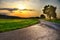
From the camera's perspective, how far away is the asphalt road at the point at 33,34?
2.54m

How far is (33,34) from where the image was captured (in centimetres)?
264

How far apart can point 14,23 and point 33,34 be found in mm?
390

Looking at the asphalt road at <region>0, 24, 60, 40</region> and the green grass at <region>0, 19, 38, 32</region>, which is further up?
the green grass at <region>0, 19, 38, 32</region>

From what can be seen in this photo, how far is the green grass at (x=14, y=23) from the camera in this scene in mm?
2566

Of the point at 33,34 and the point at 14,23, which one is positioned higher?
the point at 14,23

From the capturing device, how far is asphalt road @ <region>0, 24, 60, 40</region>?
254 centimetres

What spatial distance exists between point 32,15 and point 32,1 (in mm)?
257

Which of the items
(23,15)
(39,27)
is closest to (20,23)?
(23,15)

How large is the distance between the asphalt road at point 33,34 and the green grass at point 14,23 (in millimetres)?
66

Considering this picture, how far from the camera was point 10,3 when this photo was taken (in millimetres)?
2682

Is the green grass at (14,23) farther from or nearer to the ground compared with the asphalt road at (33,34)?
farther from the ground

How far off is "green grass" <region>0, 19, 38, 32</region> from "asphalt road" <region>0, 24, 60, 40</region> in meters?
0.07

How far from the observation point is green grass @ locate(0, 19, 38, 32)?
2566mm

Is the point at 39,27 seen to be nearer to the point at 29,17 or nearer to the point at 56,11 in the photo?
the point at 29,17
